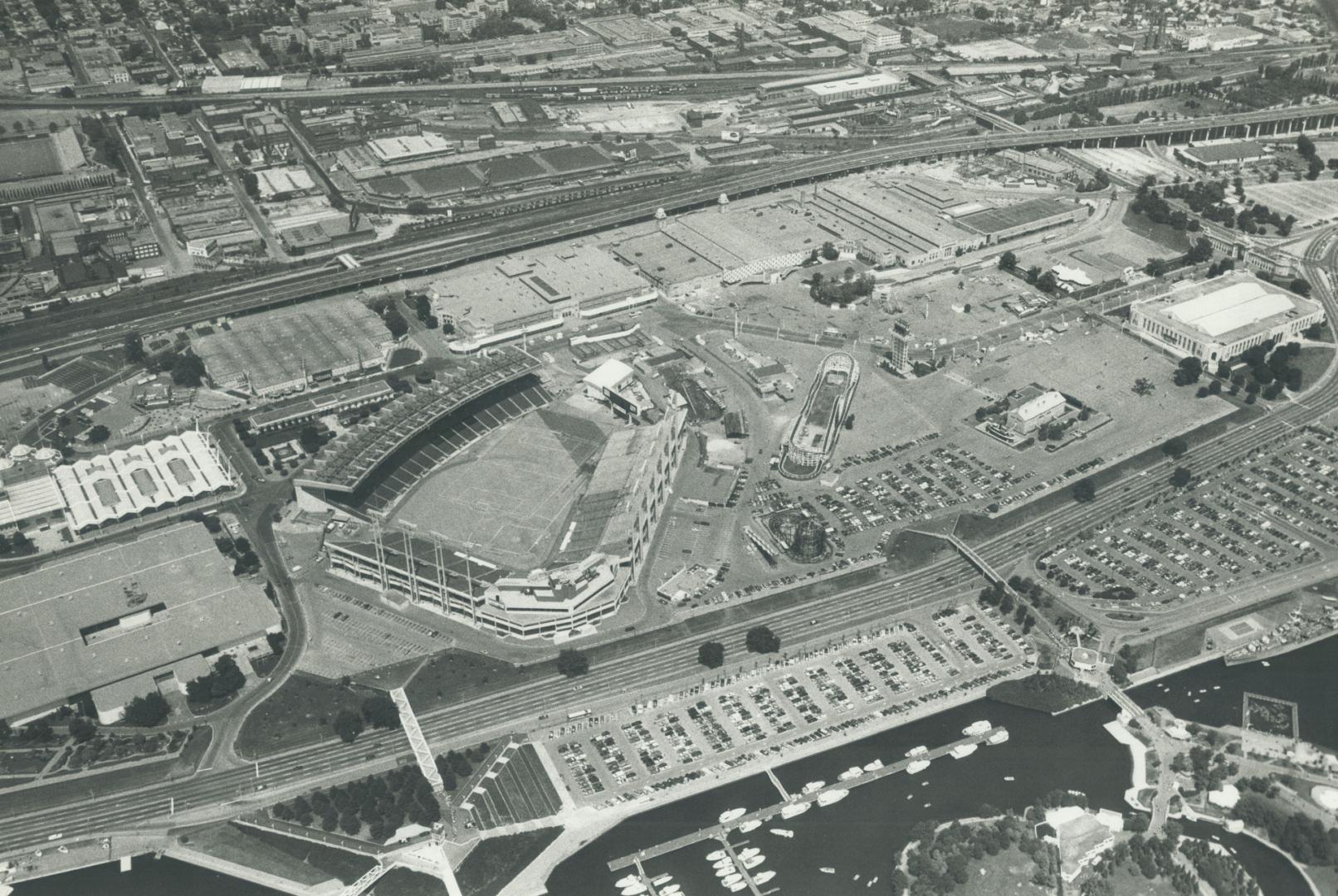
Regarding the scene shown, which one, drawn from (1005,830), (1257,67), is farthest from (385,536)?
(1257,67)

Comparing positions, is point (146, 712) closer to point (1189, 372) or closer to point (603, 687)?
point (603, 687)

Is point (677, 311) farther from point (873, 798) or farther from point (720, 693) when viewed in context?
point (873, 798)

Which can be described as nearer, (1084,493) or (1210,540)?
(1210,540)

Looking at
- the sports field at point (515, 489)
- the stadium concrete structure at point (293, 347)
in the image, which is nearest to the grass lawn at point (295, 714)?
the sports field at point (515, 489)

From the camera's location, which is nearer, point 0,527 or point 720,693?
point 720,693

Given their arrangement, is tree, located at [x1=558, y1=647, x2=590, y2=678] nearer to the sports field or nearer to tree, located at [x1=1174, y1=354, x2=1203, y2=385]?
the sports field

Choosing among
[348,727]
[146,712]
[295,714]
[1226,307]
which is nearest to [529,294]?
[295,714]
